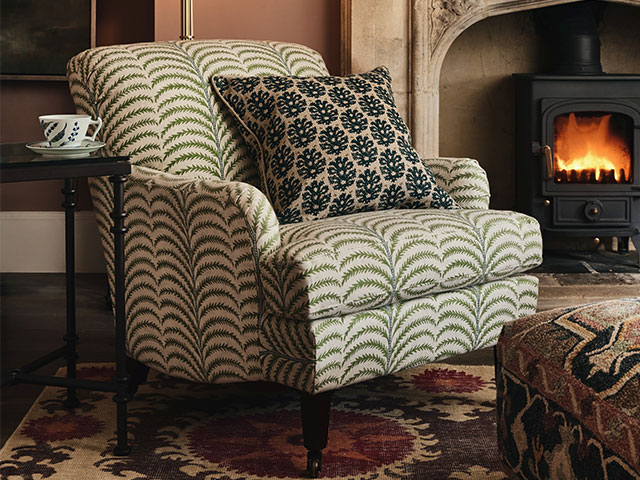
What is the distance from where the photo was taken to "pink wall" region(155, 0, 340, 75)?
3.53 meters

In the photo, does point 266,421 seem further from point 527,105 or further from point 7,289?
point 527,105

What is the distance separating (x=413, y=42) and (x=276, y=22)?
57 cm

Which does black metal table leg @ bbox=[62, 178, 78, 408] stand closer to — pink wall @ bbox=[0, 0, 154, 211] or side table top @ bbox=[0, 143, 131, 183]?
side table top @ bbox=[0, 143, 131, 183]

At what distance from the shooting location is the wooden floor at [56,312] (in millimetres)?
2248

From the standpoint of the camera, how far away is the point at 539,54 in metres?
3.96

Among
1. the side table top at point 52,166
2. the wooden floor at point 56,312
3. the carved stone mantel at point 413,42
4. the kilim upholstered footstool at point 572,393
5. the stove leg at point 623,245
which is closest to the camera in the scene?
the kilim upholstered footstool at point 572,393

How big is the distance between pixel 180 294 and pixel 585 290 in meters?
1.91

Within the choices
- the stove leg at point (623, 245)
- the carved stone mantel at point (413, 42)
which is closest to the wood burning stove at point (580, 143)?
the stove leg at point (623, 245)

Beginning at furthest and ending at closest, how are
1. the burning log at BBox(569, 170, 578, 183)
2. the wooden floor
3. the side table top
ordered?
the burning log at BBox(569, 170, 578, 183) → the wooden floor → the side table top

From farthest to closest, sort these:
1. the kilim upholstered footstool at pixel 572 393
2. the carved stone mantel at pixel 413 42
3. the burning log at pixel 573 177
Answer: the burning log at pixel 573 177 → the carved stone mantel at pixel 413 42 → the kilim upholstered footstool at pixel 572 393

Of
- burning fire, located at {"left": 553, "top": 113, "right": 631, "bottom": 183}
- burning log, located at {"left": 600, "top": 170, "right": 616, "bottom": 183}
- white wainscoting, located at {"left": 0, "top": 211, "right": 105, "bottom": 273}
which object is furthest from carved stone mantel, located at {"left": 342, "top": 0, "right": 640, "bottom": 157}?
white wainscoting, located at {"left": 0, "top": 211, "right": 105, "bottom": 273}

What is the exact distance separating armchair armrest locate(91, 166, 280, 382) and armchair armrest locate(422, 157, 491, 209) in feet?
2.41

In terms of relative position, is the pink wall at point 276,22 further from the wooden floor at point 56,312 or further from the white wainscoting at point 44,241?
the wooden floor at point 56,312

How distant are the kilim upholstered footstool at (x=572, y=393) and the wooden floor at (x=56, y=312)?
100 centimetres
